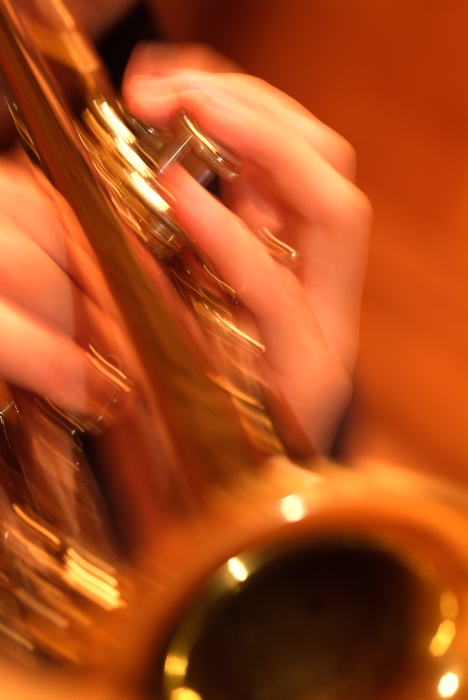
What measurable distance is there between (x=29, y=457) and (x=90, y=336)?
5 cm

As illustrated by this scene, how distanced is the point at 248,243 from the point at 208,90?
66 millimetres

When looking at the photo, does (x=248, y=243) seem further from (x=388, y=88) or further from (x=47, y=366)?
(x=388, y=88)

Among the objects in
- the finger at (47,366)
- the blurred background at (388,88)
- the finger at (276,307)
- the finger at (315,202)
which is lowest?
the finger at (47,366)

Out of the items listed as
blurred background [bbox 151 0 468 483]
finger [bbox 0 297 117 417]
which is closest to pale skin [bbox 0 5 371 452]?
finger [bbox 0 297 117 417]

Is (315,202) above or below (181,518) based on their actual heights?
above

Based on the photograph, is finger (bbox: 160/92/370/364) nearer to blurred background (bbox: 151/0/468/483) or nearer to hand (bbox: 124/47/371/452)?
hand (bbox: 124/47/371/452)

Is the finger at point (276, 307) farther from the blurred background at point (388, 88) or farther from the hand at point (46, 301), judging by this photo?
the blurred background at point (388, 88)

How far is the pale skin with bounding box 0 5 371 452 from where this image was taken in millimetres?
241

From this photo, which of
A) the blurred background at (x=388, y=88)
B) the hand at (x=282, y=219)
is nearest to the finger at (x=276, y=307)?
the hand at (x=282, y=219)

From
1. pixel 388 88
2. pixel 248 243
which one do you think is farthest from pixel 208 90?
pixel 388 88

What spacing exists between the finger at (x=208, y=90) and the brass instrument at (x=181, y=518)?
0.03 m

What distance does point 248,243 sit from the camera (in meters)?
0.28

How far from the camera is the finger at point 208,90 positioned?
28cm

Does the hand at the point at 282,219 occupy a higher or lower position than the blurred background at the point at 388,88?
lower
